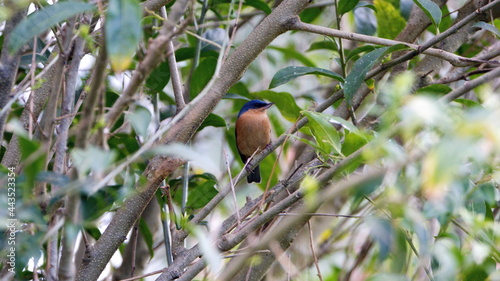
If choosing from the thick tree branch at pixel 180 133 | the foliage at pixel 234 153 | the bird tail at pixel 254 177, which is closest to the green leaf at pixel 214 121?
the foliage at pixel 234 153

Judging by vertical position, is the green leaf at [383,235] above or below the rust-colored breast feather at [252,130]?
below

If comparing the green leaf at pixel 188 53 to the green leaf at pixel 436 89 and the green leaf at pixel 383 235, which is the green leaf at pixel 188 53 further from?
the green leaf at pixel 383 235

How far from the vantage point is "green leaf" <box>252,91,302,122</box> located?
3.22 m

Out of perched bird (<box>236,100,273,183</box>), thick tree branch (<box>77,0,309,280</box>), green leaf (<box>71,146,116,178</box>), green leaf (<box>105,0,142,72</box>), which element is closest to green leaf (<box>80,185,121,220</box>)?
green leaf (<box>71,146,116,178</box>)

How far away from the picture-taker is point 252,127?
17.9 feet

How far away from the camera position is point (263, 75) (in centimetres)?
481

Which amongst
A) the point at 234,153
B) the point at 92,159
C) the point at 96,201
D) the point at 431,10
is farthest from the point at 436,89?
the point at 92,159

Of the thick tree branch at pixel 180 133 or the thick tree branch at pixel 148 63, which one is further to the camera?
the thick tree branch at pixel 180 133

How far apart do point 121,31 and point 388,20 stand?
2593mm

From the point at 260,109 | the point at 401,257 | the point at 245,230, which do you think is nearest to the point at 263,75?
the point at 260,109

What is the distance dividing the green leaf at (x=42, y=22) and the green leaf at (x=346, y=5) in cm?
162

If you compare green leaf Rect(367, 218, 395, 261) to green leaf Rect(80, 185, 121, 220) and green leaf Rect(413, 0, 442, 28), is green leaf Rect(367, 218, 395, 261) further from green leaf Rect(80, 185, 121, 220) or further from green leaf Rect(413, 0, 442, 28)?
green leaf Rect(413, 0, 442, 28)

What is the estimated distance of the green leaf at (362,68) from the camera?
236cm

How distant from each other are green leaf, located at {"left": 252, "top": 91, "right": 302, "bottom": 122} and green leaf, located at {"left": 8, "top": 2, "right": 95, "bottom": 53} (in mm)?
1818
